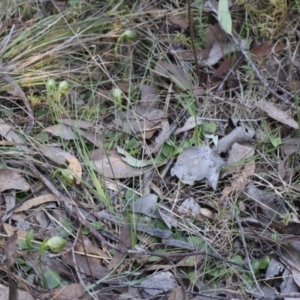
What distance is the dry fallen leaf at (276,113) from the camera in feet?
7.15

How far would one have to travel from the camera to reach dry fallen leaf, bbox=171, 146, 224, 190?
2014 mm

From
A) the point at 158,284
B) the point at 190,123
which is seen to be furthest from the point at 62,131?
the point at 158,284

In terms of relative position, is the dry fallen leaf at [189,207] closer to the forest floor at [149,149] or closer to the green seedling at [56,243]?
the forest floor at [149,149]

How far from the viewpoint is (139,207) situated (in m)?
1.94

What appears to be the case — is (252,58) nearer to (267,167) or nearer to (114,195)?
(267,167)

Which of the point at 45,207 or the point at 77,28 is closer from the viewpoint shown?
the point at 45,207

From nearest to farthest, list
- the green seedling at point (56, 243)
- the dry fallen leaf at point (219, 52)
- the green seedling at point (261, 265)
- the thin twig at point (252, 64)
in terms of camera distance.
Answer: the green seedling at point (56, 243), the green seedling at point (261, 265), the thin twig at point (252, 64), the dry fallen leaf at point (219, 52)

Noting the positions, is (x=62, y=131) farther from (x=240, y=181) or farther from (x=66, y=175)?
(x=240, y=181)

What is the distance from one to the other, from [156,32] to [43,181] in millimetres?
821

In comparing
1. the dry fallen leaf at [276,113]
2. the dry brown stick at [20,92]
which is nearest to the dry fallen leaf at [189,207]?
the dry fallen leaf at [276,113]

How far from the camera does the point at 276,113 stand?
7.24 feet

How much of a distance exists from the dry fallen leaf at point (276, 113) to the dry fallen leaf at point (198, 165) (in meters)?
0.29

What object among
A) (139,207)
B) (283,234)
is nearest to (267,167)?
(283,234)

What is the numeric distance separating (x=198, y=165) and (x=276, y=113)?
395 millimetres
